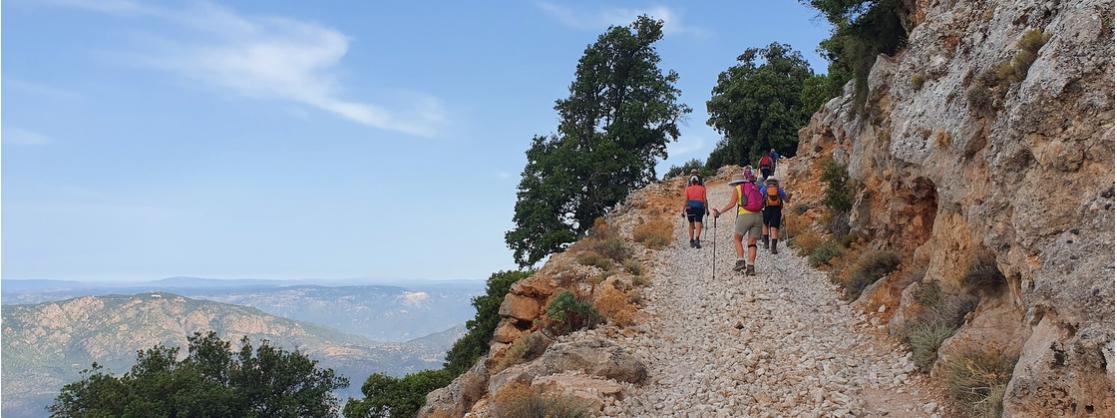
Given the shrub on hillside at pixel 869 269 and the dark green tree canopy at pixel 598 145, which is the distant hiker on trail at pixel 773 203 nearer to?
the shrub on hillside at pixel 869 269

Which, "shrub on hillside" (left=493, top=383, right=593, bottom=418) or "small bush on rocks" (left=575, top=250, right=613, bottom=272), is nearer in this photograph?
"shrub on hillside" (left=493, top=383, right=593, bottom=418)

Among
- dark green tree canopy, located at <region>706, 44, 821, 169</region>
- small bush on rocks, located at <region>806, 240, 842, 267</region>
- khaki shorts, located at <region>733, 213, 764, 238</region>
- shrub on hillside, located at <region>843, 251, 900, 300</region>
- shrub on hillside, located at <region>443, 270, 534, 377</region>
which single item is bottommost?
shrub on hillside, located at <region>443, 270, 534, 377</region>

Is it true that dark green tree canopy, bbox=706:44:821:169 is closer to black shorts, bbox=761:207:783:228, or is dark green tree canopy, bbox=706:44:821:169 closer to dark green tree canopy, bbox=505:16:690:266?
dark green tree canopy, bbox=505:16:690:266

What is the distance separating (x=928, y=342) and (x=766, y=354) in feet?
7.15

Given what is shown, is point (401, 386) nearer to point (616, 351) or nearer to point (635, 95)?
point (616, 351)

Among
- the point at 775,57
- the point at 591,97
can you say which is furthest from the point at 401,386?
the point at 775,57

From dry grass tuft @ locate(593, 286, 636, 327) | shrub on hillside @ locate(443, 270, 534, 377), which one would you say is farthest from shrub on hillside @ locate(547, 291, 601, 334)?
shrub on hillside @ locate(443, 270, 534, 377)

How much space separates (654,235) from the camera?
20594 mm

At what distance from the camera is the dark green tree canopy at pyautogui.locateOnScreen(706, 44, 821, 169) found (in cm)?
4025

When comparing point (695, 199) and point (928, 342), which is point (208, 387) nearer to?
point (695, 199)

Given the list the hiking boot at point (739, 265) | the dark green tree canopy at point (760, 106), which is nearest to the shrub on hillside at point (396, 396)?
the hiking boot at point (739, 265)

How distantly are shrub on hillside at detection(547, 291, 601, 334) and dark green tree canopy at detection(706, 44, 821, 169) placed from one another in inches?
1173

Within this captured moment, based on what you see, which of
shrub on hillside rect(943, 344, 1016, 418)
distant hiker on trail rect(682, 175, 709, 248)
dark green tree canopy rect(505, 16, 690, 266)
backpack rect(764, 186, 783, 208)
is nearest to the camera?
shrub on hillside rect(943, 344, 1016, 418)

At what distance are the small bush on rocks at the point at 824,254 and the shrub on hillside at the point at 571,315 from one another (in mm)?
5584
